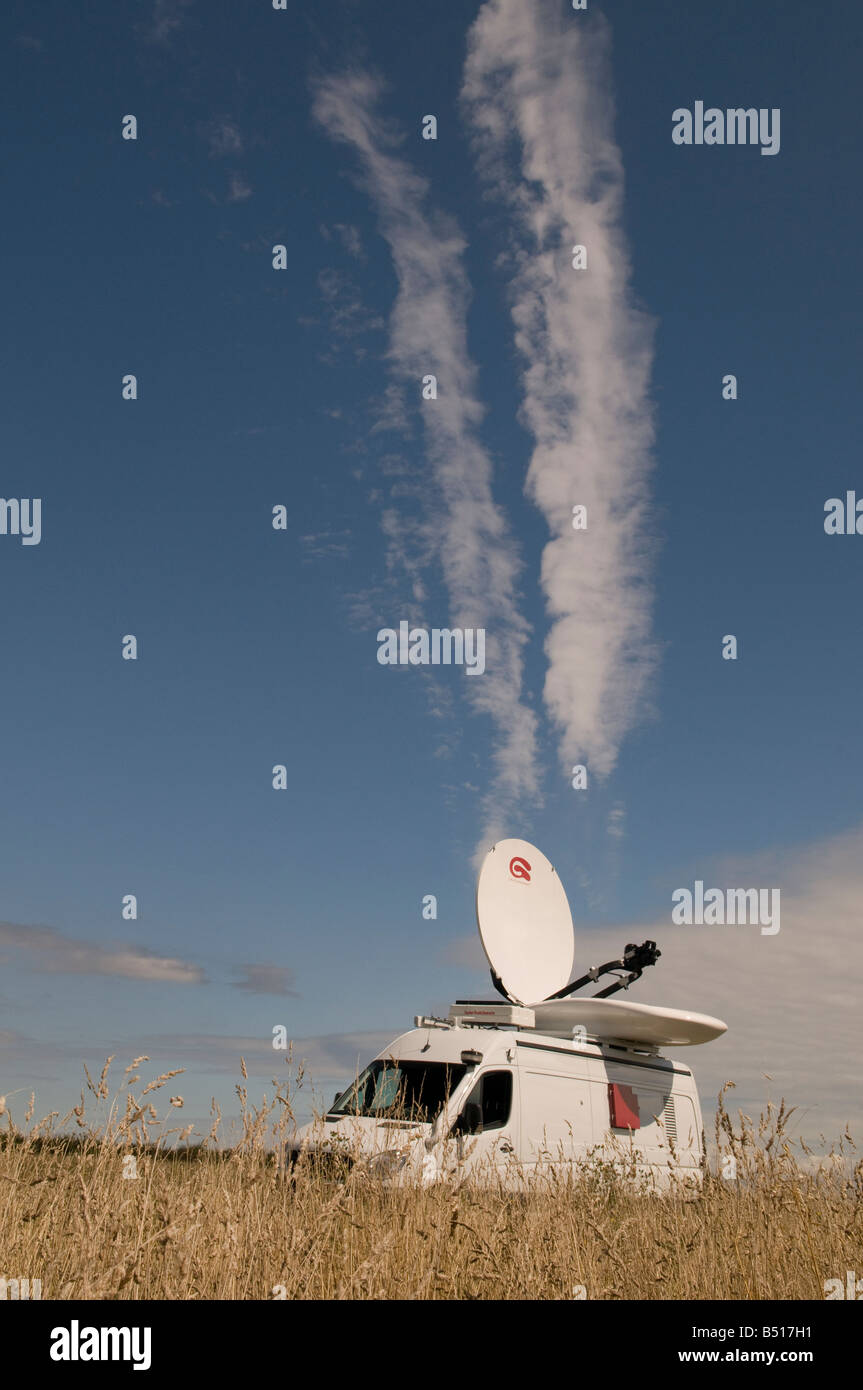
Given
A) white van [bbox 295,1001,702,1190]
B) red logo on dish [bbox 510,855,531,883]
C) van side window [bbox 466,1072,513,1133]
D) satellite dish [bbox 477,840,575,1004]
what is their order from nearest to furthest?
white van [bbox 295,1001,702,1190], van side window [bbox 466,1072,513,1133], satellite dish [bbox 477,840,575,1004], red logo on dish [bbox 510,855,531,883]

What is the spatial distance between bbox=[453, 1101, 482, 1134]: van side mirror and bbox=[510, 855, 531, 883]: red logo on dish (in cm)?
490

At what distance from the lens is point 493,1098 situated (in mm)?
12164

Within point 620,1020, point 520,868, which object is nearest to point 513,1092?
point 620,1020

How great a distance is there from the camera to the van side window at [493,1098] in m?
12.0

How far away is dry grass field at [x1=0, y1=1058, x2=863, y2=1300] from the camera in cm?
377

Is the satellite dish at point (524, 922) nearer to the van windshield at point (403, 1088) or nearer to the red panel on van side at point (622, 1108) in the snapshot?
the red panel on van side at point (622, 1108)

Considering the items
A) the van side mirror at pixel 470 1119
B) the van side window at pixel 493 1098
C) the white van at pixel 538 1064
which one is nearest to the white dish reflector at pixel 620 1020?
the white van at pixel 538 1064

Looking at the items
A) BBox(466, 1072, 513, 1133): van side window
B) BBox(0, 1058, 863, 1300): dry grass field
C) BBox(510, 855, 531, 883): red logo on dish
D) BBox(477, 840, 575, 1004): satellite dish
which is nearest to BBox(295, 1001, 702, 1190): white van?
BBox(466, 1072, 513, 1133): van side window

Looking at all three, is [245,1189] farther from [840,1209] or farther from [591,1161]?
[591,1161]

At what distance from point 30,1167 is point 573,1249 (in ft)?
13.8

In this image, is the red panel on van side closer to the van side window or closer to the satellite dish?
the satellite dish

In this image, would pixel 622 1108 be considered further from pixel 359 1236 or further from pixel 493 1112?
pixel 359 1236
